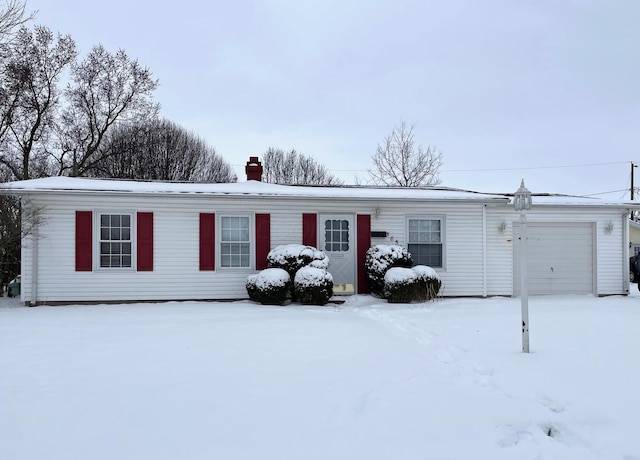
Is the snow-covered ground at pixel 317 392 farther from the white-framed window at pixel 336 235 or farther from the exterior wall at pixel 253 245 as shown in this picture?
the white-framed window at pixel 336 235

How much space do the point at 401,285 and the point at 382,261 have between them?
0.87m

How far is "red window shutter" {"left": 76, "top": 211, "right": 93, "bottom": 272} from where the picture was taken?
11.2 meters

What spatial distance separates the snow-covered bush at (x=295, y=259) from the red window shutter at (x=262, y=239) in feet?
1.66

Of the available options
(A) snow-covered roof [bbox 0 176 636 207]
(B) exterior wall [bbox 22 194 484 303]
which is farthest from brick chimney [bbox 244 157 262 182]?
(B) exterior wall [bbox 22 194 484 303]

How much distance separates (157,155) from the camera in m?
27.8

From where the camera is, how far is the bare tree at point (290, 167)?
3309 centimetres

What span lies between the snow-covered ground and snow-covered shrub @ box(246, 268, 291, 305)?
3125 millimetres

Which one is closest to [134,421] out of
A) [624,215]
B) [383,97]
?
[624,215]

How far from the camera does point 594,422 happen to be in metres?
3.85

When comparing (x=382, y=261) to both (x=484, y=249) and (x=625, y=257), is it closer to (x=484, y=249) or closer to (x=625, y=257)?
(x=484, y=249)

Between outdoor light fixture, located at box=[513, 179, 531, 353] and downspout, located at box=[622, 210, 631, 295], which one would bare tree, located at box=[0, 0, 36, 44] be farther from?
downspout, located at box=[622, 210, 631, 295]

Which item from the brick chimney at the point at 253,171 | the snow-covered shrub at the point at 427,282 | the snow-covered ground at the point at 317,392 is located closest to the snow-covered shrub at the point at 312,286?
the snow-covered shrub at the point at 427,282

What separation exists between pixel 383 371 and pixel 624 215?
11419 millimetres

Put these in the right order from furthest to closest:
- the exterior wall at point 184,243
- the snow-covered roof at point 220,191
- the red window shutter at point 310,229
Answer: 1. the red window shutter at point 310,229
2. the exterior wall at point 184,243
3. the snow-covered roof at point 220,191
